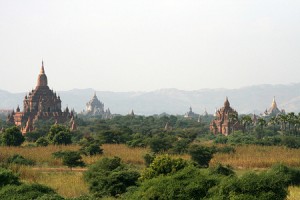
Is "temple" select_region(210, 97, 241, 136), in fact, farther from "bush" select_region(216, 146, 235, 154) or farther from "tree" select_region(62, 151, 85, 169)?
"tree" select_region(62, 151, 85, 169)

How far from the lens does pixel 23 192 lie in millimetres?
19156

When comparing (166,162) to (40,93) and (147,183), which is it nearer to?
(147,183)

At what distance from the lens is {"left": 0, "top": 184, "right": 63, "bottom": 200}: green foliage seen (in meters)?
18.4

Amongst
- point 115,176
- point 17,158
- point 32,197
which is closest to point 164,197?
point 32,197

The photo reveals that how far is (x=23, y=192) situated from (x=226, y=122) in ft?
241

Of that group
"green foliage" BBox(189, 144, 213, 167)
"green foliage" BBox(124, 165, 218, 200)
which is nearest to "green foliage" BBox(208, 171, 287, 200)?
"green foliage" BBox(124, 165, 218, 200)

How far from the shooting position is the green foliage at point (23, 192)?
18.4 m

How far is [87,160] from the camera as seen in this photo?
38.6m

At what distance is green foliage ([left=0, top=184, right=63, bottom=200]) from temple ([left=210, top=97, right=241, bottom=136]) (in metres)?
70.6

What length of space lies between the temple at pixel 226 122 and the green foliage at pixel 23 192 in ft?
232

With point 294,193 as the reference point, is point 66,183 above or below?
above

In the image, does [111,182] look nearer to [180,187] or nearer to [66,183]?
[66,183]

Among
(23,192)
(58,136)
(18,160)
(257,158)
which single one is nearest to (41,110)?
(58,136)

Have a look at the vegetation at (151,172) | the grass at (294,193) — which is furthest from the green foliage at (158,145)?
the grass at (294,193)
